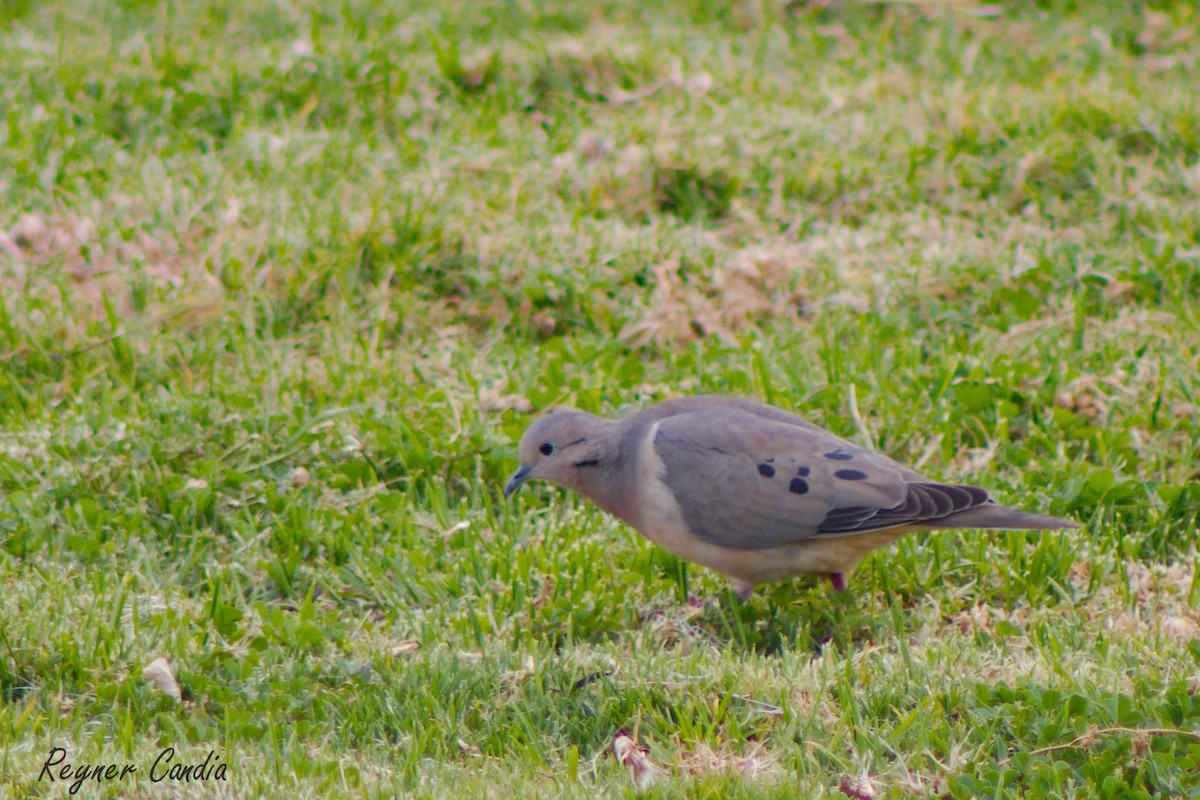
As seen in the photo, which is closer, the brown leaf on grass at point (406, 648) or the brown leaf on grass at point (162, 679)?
the brown leaf on grass at point (162, 679)

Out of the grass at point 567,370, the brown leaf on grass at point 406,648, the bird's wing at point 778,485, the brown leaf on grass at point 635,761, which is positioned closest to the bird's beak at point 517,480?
the grass at point 567,370

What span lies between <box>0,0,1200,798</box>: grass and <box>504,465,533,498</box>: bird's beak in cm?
20

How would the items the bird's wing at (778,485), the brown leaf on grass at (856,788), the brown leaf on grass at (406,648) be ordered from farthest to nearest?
the bird's wing at (778,485) < the brown leaf on grass at (406,648) < the brown leaf on grass at (856,788)

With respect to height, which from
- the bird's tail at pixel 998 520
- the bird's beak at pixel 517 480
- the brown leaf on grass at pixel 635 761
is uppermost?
the bird's tail at pixel 998 520

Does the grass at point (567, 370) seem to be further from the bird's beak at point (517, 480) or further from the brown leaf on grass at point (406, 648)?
the bird's beak at point (517, 480)

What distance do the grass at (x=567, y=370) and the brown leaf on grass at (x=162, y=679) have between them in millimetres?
29

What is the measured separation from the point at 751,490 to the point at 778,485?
3.3 inches

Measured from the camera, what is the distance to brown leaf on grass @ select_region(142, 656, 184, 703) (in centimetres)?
394

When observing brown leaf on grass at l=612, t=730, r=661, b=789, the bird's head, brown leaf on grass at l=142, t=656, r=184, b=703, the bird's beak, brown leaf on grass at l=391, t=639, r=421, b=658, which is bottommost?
brown leaf on grass at l=391, t=639, r=421, b=658

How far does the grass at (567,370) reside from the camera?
12.4ft

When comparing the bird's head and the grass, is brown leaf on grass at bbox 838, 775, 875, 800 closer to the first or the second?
the grass

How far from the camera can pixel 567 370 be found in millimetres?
5793

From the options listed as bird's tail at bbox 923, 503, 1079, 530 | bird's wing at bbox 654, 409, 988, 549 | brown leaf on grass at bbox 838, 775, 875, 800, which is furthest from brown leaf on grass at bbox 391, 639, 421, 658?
bird's tail at bbox 923, 503, 1079, 530

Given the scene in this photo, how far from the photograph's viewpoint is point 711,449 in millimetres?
4590
